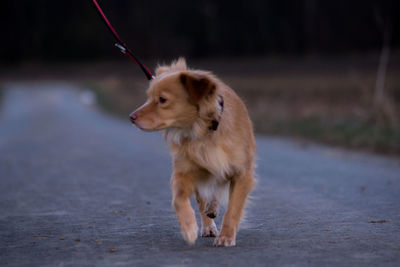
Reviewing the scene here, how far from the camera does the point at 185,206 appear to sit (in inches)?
197

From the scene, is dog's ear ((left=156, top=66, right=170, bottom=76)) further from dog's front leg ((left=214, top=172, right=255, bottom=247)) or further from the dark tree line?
the dark tree line

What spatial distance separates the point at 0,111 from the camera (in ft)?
107

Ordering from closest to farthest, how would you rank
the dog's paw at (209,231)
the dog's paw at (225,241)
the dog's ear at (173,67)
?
the dog's paw at (225,241), the dog's paw at (209,231), the dog's ear at (173,67)

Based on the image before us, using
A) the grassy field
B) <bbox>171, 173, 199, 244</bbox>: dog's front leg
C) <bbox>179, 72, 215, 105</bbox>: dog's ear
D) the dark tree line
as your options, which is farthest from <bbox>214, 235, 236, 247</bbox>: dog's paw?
the dark tree line

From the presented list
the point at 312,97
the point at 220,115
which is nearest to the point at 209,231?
the point at 220,115

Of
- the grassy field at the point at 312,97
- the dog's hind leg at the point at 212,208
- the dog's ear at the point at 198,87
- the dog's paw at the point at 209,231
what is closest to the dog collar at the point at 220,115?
the dog's ear at the point at 198,87

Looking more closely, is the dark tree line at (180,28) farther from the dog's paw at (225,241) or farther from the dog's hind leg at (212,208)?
the dog's paw at (225,241)

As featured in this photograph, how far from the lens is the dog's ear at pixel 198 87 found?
500cm

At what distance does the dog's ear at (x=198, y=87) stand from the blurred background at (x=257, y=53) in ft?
26.9

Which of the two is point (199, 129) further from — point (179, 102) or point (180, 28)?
point (180, 28)

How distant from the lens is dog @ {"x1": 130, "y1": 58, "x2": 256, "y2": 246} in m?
5.00

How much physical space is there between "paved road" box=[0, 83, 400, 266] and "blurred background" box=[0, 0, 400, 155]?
338cm

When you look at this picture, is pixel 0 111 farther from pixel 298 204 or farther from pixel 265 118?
pixel 298 204

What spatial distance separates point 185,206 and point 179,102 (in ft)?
2.82
